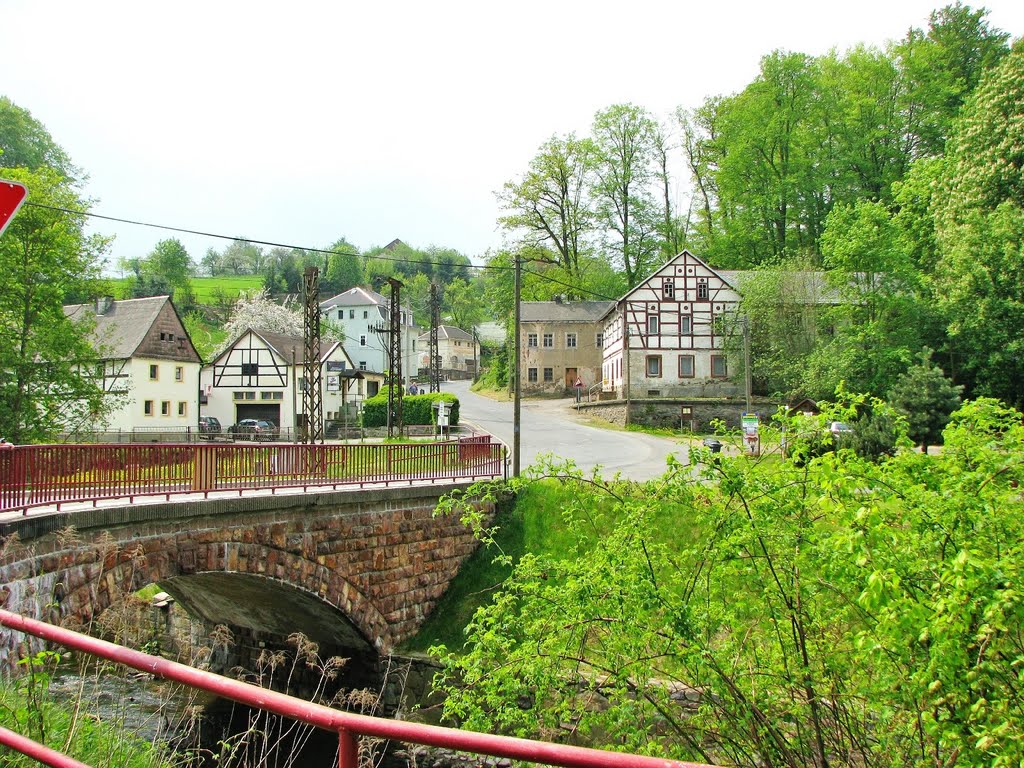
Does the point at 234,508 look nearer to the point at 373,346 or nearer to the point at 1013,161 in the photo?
the point at 1013,161

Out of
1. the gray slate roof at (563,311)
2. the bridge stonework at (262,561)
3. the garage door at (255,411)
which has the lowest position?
the bridge stonework at (262,561)

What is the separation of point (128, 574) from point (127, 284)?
9967cm

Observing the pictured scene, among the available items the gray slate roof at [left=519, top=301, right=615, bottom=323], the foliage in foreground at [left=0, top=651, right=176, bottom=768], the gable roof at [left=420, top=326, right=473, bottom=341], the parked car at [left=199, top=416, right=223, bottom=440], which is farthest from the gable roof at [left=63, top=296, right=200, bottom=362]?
the gable roof at [left=420, top=326, right=473, bottom=341]

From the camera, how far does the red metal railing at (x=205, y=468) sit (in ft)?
34.0

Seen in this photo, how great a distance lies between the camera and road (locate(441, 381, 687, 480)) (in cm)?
2677

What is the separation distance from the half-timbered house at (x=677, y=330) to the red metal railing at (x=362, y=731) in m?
43.2

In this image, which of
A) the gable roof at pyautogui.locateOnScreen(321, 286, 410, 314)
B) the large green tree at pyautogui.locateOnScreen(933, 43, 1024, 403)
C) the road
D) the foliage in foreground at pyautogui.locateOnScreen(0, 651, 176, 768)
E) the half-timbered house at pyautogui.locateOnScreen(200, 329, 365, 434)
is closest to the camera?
the foliage in foreground at pyautogui.locateOnScreen(0, 651, 176, 768)

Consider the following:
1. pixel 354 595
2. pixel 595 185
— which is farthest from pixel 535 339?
pixel 354 595

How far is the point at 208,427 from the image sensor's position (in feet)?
159

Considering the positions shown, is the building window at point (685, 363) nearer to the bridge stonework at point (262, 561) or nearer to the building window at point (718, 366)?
the building window at point (718, 366)

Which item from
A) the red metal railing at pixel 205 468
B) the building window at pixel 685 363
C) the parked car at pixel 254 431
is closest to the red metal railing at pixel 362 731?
the red metal railing at pixel 205 468

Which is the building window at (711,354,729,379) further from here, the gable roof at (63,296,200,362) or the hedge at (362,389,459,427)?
the gable roof at (63,296,200,362)

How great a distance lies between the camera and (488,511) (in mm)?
20578

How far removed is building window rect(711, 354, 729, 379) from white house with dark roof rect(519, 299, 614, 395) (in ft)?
45.9
